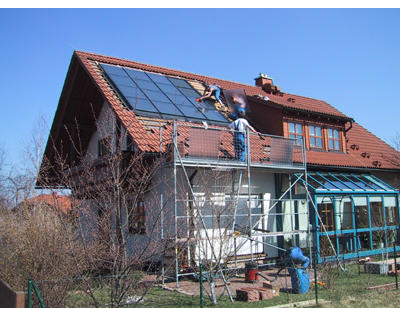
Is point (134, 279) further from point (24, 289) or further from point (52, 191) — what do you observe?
point (52, 191)

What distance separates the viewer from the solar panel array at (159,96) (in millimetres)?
14070

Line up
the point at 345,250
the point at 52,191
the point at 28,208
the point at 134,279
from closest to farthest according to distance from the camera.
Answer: the point at 134,279, the point at 52,191, the point at 28,208, the point at 345,250

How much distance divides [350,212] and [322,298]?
25.0ft

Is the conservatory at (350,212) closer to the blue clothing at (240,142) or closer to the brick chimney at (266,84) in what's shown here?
the blue clothing at (240,142)

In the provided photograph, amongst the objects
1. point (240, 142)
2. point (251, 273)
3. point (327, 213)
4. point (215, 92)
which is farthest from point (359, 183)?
point (251, 273)

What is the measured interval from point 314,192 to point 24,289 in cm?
961

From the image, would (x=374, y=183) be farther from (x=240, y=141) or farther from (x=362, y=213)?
(x=240, y=141)

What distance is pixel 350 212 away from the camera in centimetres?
1595

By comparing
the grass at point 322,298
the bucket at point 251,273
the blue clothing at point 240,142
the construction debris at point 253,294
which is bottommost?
the grass at point 322,298

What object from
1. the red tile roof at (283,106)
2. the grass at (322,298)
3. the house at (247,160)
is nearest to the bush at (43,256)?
the grass at (322,298)

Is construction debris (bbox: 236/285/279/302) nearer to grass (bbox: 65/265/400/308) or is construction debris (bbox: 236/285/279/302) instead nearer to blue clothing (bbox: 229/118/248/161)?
grass (bbox: 65/265/400/308)

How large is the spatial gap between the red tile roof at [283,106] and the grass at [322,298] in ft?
14.0
